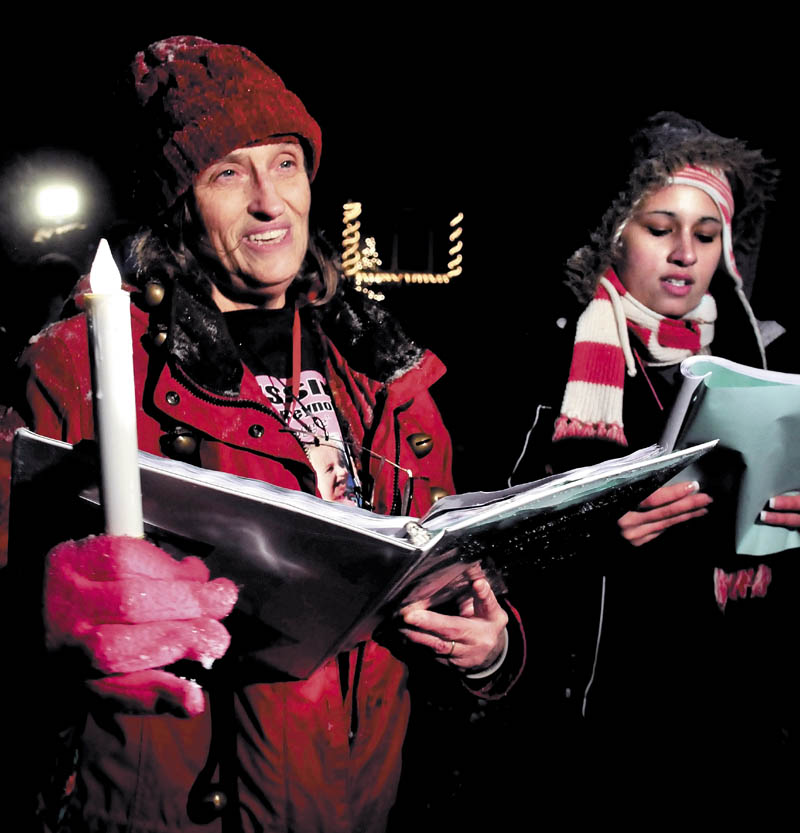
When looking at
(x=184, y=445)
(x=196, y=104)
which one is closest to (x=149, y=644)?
(x=184, y=445)

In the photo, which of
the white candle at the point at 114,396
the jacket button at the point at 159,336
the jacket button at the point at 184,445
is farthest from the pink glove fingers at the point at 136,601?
the jacket button at the point at 159,336

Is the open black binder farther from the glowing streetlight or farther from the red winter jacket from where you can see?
the glowing streetlight

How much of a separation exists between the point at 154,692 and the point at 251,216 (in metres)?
0.98

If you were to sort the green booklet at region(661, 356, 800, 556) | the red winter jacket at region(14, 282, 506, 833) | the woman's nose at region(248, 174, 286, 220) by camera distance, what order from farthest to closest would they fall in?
A: the woman's nose at region(248, 174, 286, 220), the green booklet at region(661, 356, 800, 556), the red winter jacket at region(14, 282, 506, 833)

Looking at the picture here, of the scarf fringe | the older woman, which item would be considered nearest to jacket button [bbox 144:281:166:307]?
the older woman

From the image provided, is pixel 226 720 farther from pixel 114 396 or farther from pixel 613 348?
pixel 613 348

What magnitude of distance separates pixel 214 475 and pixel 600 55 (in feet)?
11.8

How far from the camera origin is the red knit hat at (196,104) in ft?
4.09

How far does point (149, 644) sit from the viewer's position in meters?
0.63

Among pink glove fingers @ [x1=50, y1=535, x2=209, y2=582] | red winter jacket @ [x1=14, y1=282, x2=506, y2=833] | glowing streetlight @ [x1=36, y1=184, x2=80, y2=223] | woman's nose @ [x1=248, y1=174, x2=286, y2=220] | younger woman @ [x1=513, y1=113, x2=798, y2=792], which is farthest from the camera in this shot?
glowing streetlight @ [x1=36, y1=184, x2=80, y2=223]

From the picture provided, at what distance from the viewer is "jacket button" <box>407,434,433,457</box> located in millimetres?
1349

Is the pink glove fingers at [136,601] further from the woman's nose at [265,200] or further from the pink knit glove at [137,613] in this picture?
the woman's nose at [265,200]

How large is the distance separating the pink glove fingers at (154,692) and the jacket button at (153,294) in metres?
0.73

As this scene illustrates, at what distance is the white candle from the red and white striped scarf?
5.10 feet
